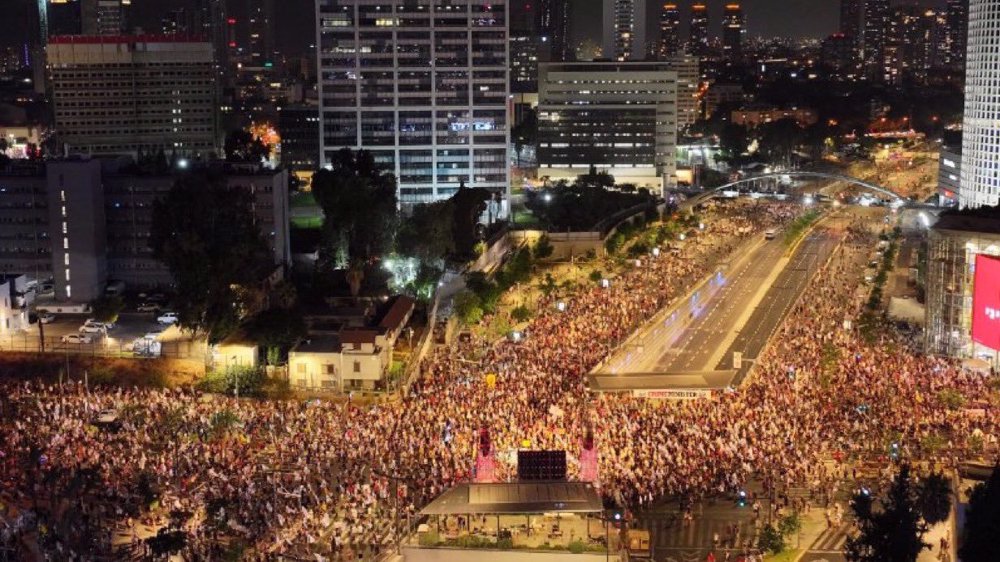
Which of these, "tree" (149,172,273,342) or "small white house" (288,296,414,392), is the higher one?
"tree" (149,172,273,342)

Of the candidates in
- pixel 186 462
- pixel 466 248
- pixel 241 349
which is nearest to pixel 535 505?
pixel 186 462

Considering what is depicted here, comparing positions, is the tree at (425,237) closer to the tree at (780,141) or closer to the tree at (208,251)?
the tree at (208,251)

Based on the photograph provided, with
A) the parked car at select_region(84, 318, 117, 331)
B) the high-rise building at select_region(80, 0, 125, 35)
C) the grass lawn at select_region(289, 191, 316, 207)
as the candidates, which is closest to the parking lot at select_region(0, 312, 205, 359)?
the parked car at select_region(84, 318, 117, 331)

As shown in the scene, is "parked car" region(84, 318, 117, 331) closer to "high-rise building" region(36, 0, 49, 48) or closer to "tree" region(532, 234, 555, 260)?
"tree" region(532, 234, 555, 260)

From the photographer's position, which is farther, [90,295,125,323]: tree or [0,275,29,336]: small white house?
[90,295,125,323]: tree

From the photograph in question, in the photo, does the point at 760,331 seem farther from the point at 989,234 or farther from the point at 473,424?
the point at 473,424

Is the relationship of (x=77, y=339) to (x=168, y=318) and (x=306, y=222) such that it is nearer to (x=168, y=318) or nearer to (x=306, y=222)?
(x=168, y=318)

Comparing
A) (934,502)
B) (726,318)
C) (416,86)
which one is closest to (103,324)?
(726,318)
